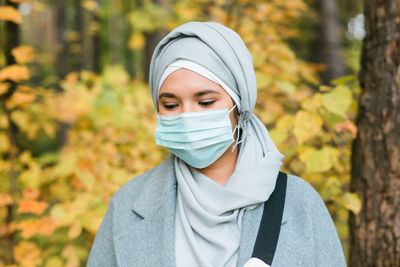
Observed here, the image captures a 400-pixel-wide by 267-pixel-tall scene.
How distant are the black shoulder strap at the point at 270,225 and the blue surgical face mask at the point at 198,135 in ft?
1.05

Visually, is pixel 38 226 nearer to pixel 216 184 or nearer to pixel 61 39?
pixel 216 184

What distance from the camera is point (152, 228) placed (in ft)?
5.06

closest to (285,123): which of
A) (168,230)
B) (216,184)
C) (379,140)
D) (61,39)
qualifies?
(379,140)

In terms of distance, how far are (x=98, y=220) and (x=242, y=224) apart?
56.0 inches

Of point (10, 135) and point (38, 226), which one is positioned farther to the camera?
point (10, 135)

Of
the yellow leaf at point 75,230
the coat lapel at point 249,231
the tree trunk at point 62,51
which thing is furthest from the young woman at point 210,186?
the tree trunk at point 62,51

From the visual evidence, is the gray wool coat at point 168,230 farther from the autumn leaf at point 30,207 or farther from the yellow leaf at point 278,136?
the autumn leaf at point 30,207

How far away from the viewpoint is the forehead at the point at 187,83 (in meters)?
1.40

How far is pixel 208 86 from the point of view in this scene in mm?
1404

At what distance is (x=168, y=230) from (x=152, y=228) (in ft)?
0.37

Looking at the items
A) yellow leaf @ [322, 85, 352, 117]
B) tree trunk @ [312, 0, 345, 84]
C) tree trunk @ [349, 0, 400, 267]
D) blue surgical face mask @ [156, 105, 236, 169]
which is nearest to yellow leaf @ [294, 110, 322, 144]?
yellow leaf @ [322, 85, 352, 117]

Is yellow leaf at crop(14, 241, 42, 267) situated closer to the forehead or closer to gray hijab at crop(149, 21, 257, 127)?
gray hijab at crop(149, 21, 257, 127)

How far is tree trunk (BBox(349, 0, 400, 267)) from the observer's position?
6.21ft

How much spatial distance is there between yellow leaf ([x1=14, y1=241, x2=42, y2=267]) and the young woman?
1.61 meters
